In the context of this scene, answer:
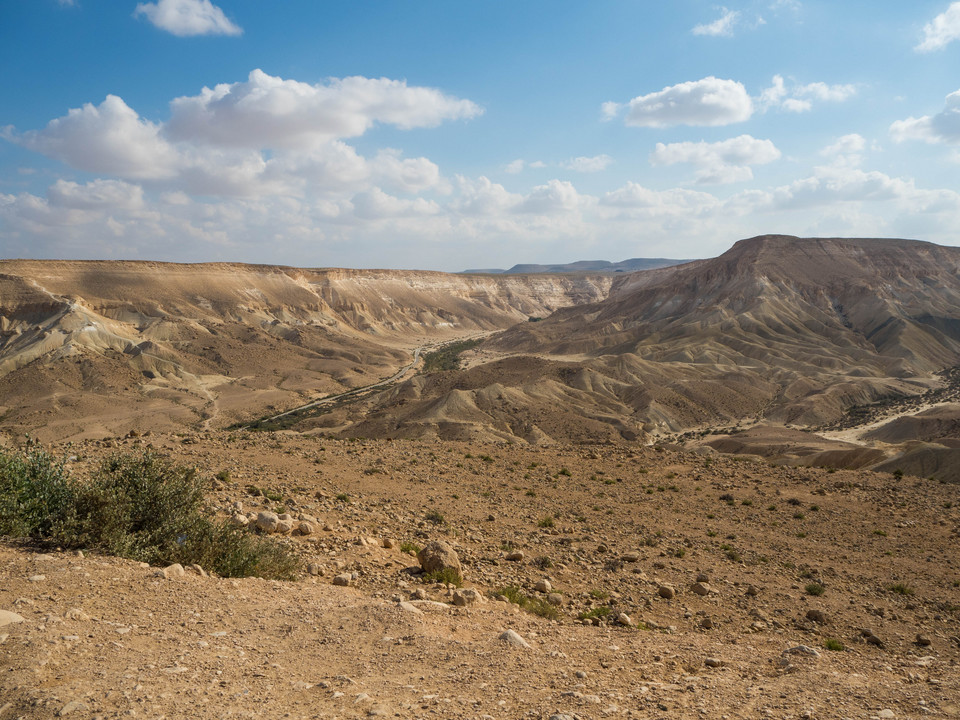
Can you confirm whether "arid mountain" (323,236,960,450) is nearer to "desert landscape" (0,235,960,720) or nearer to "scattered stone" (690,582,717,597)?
"desert landscape" (0,235,960,720)

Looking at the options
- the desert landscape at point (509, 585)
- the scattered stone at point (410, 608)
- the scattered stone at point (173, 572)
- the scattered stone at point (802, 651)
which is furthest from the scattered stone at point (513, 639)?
the scattered stone at point (173, 572)

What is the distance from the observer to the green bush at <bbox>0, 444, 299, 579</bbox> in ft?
26.5

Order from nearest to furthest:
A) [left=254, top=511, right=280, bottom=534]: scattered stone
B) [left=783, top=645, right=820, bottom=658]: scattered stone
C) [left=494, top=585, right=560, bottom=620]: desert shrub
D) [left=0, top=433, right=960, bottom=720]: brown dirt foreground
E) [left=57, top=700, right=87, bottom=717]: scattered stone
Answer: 1. [left=57, top=700, right=87, bottom=717]: scattered stone
2. [left=0, top=433, right=960, bottom=720]: brown dirt foreground
3. [left=783, top=645, right=820, bottom=658]: scattered stone
4. [left=494, top=585, right=560, bottom=620]: desert shrub
5. [left=254, top=511, right=280, bottom=534]: scattered stone

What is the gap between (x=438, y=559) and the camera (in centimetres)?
966

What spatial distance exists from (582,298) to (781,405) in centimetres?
13291

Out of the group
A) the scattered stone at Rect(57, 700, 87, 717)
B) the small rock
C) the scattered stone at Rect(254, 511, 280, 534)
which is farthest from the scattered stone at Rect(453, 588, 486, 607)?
the scattered stone at Rect(57, 700, 87, 717)

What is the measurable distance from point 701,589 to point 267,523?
771 cm

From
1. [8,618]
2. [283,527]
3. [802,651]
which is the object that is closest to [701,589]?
[802,651]

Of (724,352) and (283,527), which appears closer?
(283,527)

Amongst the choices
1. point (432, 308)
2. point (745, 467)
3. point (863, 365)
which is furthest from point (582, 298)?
point (745, 467)

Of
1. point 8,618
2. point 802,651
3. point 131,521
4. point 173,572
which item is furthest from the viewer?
point 131,521

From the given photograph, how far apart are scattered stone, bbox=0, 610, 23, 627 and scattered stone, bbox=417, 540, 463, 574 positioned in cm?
529

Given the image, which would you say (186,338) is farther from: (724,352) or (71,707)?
(71,707)

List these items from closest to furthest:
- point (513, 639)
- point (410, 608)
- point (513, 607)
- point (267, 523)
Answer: point (513, 639) → point (410, 608) → point (513, 607) → point (267, 523)
